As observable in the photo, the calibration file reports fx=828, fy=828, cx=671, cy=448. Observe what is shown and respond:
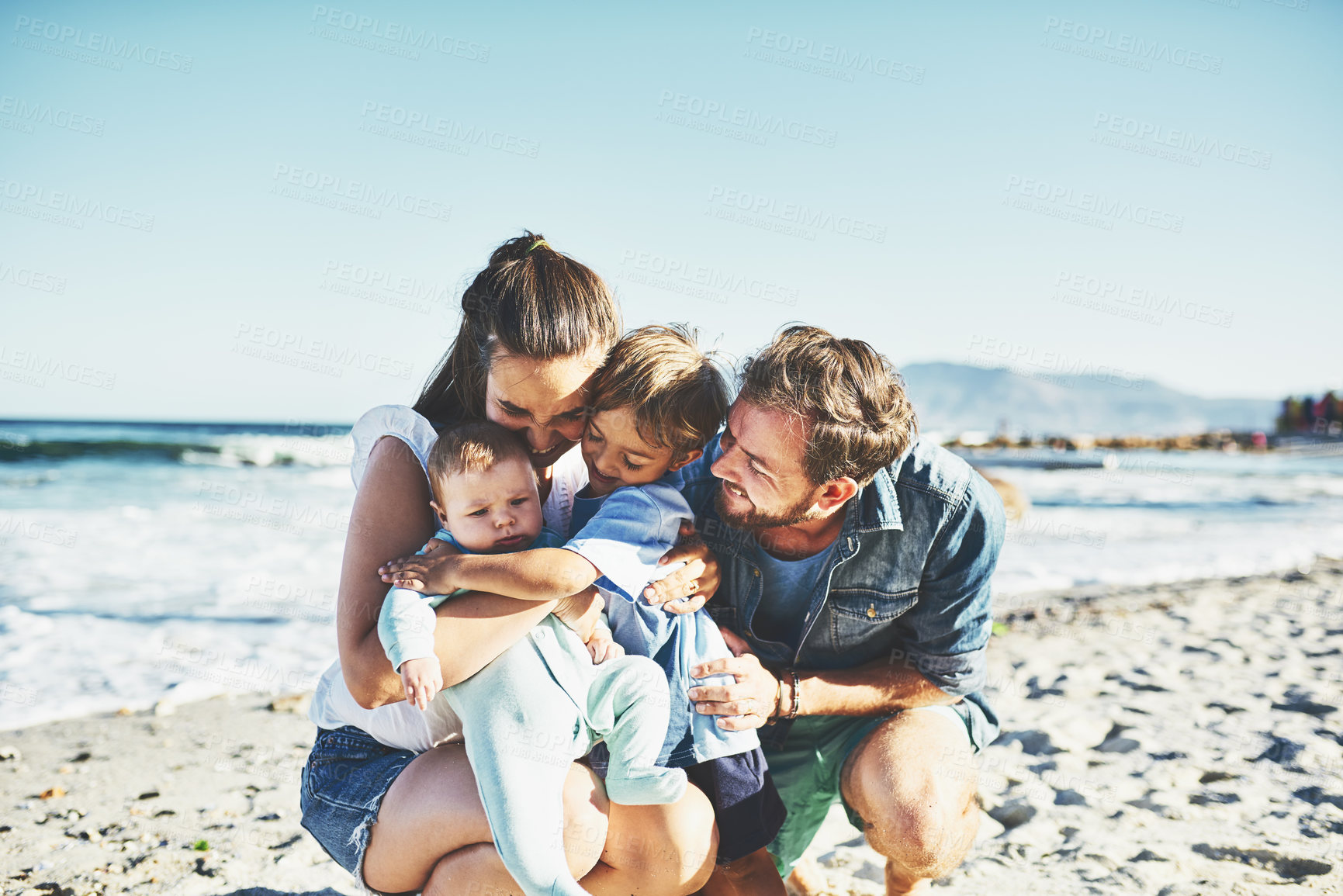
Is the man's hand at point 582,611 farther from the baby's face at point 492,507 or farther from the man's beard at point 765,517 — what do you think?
the man's beard at point 765,517

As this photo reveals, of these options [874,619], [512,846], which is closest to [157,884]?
[512,846]

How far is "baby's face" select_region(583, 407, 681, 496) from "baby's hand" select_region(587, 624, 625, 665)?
1.38ft

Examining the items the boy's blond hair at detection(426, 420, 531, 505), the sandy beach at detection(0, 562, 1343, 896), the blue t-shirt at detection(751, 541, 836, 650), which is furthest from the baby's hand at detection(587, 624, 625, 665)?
the sandy beach at detection(0, 562, 1343, 896)

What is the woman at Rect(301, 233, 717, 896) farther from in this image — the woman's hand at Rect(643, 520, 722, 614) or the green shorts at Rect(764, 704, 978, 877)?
the green shorts at Rect(764, 704, 978, 877)

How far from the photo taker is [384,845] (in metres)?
2.00

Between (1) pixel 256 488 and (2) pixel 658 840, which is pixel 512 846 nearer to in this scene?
(2) pixel 658 840

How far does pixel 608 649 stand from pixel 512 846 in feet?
1.64

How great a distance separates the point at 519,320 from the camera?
2.19 metres

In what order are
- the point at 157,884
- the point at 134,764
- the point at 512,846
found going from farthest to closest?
the point at 134,764, the point at 157,884, the point at 512,846

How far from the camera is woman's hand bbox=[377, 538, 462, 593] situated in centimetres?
195

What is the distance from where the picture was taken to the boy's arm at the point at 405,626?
6.03 ft

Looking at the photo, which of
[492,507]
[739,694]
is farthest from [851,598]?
[492,507]

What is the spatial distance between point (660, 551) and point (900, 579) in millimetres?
762

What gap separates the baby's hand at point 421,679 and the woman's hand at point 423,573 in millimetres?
182
